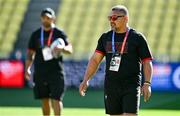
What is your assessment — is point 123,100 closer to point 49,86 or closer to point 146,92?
point 146,92

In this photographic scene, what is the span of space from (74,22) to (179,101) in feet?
26.6

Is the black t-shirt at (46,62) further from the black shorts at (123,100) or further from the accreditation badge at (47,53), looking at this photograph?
the black shorts at (123,100)

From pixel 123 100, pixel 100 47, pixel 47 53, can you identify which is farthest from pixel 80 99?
pixel 123 100

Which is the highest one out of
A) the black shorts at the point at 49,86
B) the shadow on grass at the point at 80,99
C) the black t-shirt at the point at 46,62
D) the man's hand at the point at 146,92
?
the black t-shirt at the point at 46,62

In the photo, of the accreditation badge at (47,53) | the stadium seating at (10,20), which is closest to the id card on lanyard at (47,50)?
the accreditation badge at (47,53)

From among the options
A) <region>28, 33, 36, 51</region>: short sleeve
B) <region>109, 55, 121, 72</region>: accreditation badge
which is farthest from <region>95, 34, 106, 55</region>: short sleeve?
<region>28, 33, 36, 51</region>: short sleeve

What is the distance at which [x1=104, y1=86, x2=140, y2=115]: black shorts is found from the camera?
847 centimetres

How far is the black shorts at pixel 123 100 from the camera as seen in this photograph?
8.47 meters

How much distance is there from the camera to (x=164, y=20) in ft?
79.2

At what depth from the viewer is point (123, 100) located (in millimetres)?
8555

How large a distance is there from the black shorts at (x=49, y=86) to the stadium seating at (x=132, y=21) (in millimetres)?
11333

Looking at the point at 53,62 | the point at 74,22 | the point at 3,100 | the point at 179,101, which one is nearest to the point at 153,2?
the point at 74,22

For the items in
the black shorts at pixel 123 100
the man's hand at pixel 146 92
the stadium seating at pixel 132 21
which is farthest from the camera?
the stadium seating at pixel 132 21

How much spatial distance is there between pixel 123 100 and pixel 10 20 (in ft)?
55.9
